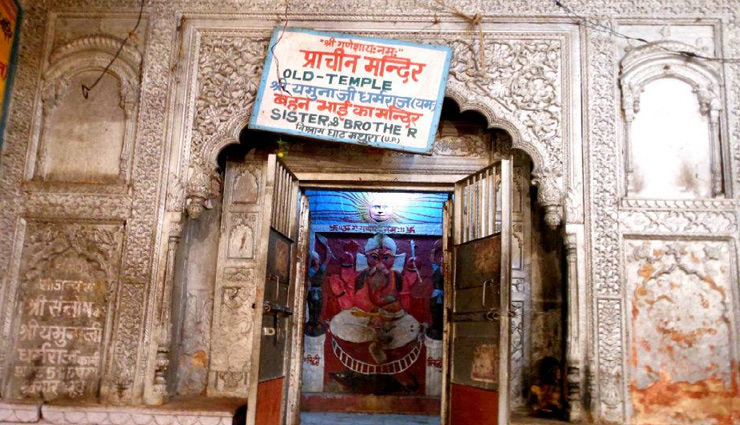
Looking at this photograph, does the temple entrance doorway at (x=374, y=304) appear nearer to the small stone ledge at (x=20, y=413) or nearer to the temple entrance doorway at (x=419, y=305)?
the temple entrance doorway at (x=419, y=305)

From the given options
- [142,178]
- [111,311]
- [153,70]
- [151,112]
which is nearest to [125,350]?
[111,311]

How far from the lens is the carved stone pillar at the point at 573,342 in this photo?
461 cm

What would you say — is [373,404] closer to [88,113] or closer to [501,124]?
[501,124]

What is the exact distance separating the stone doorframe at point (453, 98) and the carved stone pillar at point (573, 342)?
1 centimetres

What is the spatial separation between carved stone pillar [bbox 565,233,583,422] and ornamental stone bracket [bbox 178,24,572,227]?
10.5 inches

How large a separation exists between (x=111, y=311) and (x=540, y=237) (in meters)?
3.63

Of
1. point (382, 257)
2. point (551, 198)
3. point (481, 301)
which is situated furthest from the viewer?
point (382, 257)

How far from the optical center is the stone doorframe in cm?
495

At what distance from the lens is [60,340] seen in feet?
16.6

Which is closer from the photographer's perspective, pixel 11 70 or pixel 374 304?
pixel 11 70

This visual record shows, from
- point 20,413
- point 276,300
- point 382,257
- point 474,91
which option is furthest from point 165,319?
point 382,257

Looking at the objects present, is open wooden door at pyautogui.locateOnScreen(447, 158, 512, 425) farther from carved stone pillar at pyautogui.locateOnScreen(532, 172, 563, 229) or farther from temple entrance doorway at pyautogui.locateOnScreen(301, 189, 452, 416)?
temple entrance doorway at pyautogui.locateOnScreen(301, 189, 452, 416)

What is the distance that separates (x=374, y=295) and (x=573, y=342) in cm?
388

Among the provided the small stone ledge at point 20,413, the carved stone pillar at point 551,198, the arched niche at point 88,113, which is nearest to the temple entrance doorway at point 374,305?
the carved stone pillar at point 551,198
